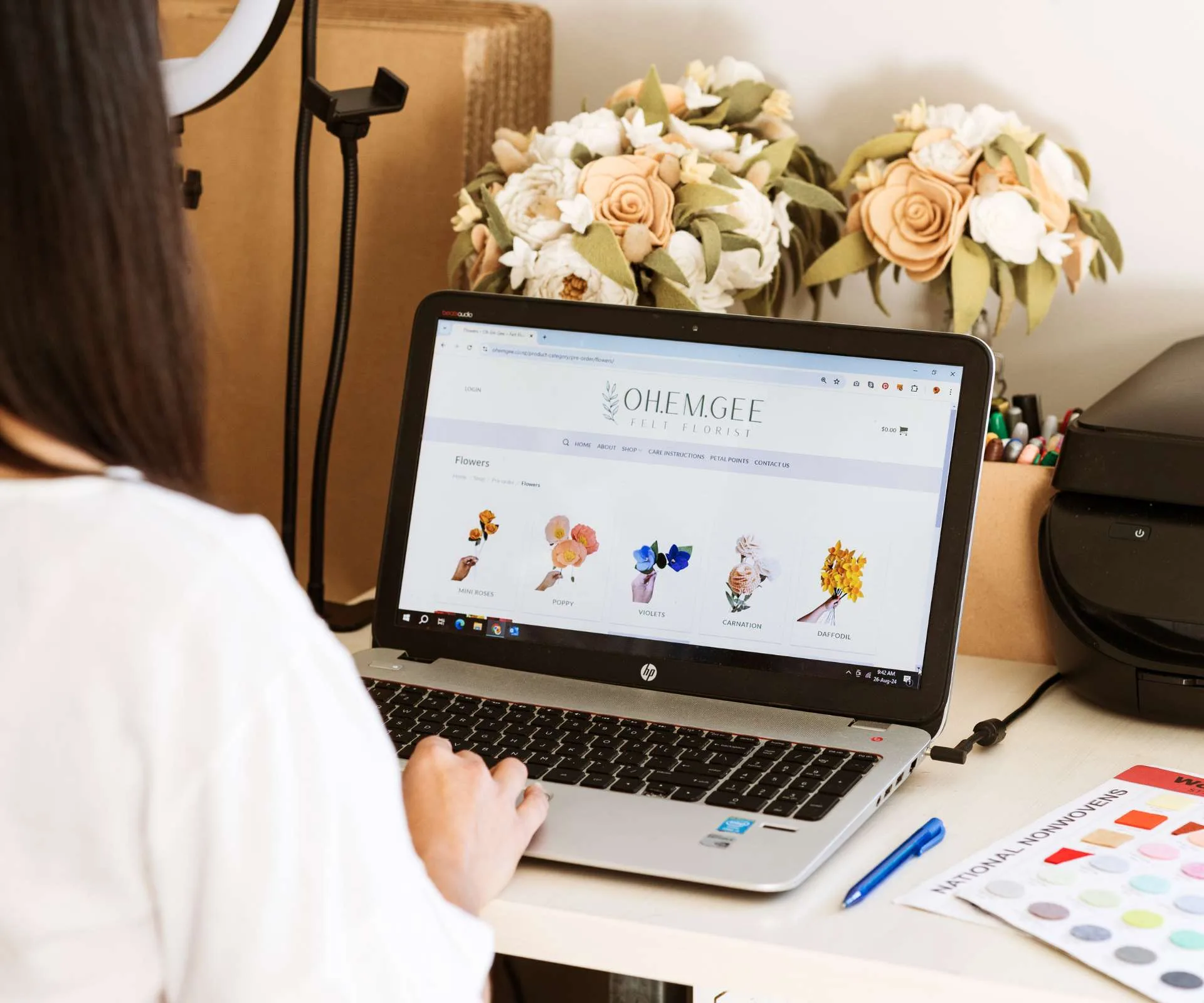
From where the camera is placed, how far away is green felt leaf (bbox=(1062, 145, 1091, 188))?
1.12 metres

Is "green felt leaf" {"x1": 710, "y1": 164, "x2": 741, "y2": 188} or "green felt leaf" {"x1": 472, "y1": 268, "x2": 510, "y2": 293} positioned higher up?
"green felt leaf" {"x1": 710, "y1": 164, "x2": 741, "y2": 188}

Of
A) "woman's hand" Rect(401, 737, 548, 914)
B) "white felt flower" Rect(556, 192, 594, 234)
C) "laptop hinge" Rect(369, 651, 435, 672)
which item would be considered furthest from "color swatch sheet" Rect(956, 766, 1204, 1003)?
"white felt flower" Rect(556, 192, 594, 234)

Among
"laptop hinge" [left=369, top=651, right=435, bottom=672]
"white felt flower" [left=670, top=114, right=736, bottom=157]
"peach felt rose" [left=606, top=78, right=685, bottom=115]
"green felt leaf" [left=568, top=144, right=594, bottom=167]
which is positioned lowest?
"laptop hinge" [left=369, top=651, right=435, bottom=672]

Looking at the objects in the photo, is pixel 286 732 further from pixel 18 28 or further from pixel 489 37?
pixel 489 37

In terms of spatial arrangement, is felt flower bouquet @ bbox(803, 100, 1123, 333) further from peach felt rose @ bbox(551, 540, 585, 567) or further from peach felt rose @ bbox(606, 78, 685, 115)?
peach felt rose @ bbox(551, 540, 585, 567)

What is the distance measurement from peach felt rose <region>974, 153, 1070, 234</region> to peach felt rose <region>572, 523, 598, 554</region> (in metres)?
0.42

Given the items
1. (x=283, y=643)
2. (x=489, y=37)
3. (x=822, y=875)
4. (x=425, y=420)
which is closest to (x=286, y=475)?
(x=425, y=420)

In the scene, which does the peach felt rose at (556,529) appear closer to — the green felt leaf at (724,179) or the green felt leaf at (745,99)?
the green felt leaf at (724,179)

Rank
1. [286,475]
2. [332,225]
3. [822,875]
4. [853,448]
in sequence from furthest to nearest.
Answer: [332,225]
[286,475]
[853,448]
[822,875]

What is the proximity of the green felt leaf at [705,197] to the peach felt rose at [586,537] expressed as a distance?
0.28 meters

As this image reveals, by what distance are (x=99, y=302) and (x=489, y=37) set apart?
0.85m

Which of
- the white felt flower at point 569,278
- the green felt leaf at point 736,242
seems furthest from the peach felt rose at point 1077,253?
the white felt flower at point 569,278

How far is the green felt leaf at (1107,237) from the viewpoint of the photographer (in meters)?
1.11

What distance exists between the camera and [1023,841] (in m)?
0.73
